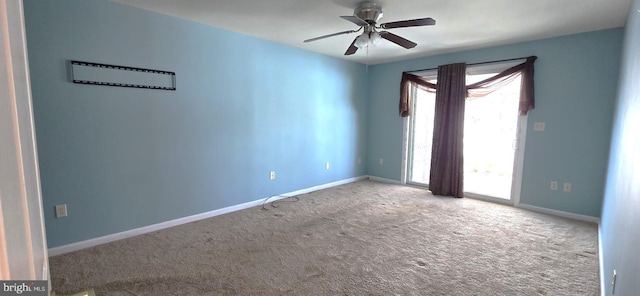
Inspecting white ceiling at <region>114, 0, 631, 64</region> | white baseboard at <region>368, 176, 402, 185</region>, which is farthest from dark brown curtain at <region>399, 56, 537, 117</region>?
white baseboard at <region>368, 176, 402, 185</region>

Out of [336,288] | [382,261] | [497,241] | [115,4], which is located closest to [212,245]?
[336,288]

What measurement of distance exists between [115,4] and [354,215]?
3380 millimetres

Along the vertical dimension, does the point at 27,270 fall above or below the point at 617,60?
below

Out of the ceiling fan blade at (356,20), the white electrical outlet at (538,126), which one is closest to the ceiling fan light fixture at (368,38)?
the ceiling fan blade at (356,20)

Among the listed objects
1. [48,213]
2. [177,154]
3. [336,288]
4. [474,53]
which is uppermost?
[474,53]

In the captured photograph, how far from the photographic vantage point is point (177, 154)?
319 cm

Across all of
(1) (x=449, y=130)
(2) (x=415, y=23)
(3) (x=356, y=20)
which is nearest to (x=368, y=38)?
(3) (x=356, y=20)

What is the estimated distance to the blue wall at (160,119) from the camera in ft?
8.04

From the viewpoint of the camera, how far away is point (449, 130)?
14.7 feet

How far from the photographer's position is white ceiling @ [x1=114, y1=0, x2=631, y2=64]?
8.72 feet

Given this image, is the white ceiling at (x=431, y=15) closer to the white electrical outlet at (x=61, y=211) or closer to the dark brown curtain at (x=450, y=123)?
the dark brown curtain at (x=450, y=123)

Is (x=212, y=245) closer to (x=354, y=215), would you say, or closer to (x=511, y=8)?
(x=354, y=215)

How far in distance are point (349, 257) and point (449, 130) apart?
2923mm

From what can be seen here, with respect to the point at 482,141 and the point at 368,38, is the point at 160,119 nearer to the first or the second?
the point at 368,38
